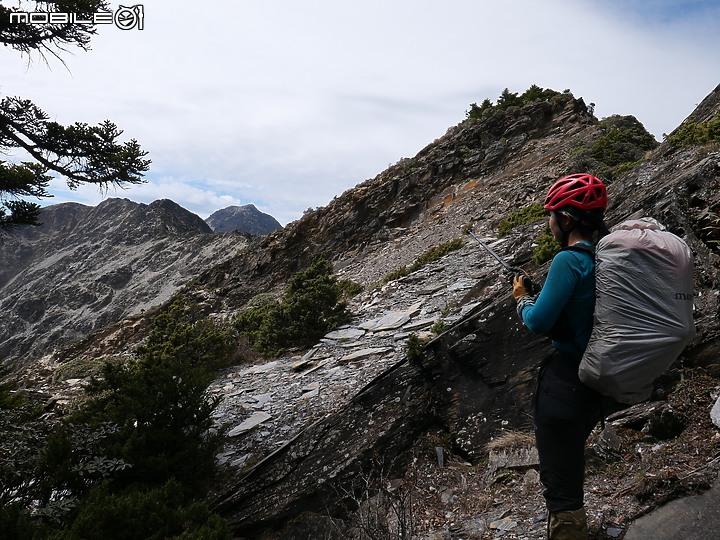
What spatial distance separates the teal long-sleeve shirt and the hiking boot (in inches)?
32.6

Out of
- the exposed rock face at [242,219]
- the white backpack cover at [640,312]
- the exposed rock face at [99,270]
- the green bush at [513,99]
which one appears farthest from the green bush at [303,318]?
the exposed rock face at [242,219]

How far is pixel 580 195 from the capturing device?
2.60 meters

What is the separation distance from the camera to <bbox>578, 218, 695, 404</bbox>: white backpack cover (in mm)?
2182

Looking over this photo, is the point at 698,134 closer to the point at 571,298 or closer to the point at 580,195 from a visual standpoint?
the point at 580,195

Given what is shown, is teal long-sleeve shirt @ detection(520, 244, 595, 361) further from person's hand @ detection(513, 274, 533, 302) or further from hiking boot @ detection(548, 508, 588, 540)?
hiking boot @ detection(548, 508, 588, 540)

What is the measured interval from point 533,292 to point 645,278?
→ 806 millimetres

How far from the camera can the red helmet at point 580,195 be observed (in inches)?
102

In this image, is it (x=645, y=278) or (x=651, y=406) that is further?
(x=651, y=406)

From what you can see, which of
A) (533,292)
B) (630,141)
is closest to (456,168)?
(630,141)

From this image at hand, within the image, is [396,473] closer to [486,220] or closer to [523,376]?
[523,376]

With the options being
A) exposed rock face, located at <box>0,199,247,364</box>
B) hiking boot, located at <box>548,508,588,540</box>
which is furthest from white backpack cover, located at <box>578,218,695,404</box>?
exposed rock face, located at <box>0,199,247,364</box>

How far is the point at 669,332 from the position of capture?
2.17 metres

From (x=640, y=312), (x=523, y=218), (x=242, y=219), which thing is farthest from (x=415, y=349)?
(x=242, y=219)

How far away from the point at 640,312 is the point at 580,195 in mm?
763
